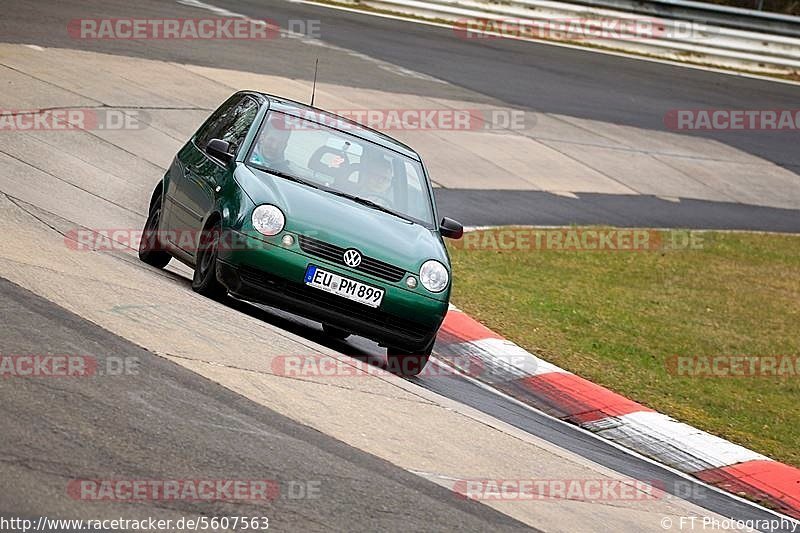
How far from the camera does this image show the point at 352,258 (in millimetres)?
8648

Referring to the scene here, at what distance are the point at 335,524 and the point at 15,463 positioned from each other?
1.30 m

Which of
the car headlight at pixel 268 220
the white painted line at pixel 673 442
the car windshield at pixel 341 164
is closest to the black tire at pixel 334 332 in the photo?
the car windshield at pixel 341 164

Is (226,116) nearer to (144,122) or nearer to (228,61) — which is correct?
(144,122)

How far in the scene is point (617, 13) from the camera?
28.0m

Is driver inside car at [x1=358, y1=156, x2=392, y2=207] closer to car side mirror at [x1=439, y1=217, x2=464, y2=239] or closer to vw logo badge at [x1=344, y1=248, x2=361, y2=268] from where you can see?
car side mirror at [x1=439, y1=217, x2=464, y2=239]

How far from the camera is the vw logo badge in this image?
28.3 ft

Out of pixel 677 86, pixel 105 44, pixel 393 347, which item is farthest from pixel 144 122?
pixel 677 86

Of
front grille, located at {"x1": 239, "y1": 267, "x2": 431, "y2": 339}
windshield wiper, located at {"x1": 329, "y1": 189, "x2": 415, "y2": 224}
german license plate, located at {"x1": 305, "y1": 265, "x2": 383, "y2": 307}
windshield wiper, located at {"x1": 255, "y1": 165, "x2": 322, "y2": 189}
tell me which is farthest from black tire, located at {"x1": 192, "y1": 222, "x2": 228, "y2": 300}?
windshield wiper, located at {"x1": 329, "y1": 189, "x2": 415, "y2": 224}

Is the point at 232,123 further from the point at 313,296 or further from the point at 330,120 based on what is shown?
the point at 313,296

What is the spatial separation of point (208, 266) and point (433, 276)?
153 cm

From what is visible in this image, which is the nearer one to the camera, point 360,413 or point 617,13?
point 360,413

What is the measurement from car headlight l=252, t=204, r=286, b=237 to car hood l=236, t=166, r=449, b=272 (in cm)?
5

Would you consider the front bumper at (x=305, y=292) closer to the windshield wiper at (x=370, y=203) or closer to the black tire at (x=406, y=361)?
the black tire at (x=406, y=361)

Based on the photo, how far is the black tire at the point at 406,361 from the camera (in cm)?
→ 919
